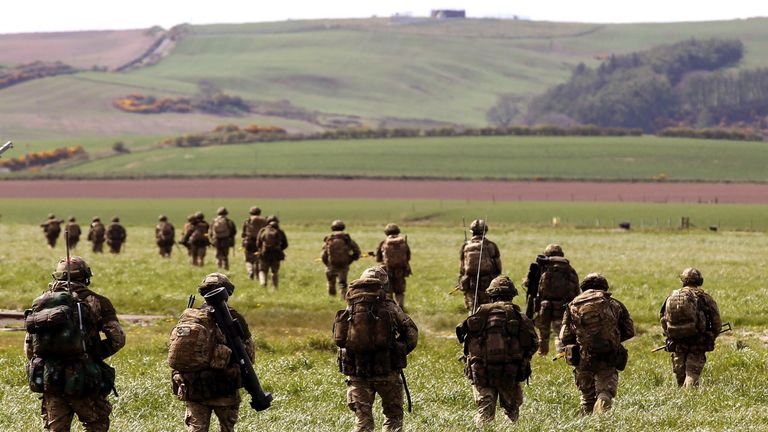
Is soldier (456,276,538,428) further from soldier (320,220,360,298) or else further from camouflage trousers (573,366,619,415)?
soldier (320,220,360,298)

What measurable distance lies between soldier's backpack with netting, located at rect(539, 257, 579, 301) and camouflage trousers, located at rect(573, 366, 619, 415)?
17.5ft

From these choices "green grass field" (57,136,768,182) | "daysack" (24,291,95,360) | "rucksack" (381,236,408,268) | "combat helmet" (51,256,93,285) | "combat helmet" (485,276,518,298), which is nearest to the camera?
"daysack" (24,291,95,360)

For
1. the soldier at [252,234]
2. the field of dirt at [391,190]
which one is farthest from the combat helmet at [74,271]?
the field of dirt at [391,190]

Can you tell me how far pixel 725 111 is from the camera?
19862cm

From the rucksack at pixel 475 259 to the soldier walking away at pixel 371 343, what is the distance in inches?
411

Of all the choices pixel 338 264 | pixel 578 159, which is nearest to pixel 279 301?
pixel 338 264

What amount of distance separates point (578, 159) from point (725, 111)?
85.7 metres

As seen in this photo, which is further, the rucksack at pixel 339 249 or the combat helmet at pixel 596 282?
the rucksack at pixel 339 249

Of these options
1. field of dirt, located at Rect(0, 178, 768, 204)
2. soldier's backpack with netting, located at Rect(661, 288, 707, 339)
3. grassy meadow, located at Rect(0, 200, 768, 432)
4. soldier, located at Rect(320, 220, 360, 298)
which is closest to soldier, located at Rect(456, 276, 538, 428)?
grassy meadow, located at Rect(0, 200, 768, 432)

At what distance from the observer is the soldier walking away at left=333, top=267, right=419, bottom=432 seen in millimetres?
14602

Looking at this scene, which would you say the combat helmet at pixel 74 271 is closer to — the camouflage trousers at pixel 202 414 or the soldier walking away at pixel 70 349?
the soldier walking away at pixel 70 349

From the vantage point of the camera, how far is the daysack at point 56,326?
42.9 ft

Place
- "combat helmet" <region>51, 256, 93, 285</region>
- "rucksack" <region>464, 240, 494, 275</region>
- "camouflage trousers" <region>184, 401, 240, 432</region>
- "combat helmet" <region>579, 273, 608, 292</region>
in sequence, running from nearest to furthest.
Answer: "camouflage trousers" <region>184, 401, 240, 432</region> < "combat helmet" <region>51, 256, 93, 285</region> < "combat helmet" <region>579, 273, 608, 292</region> < "rucksack" <region>464, 240, 494, 275</region>

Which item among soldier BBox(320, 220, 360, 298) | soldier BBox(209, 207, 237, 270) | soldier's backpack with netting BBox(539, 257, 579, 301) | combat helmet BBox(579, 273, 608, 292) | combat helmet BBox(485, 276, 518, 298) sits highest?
combat helmet BBox(485, 276, 518, 298)
